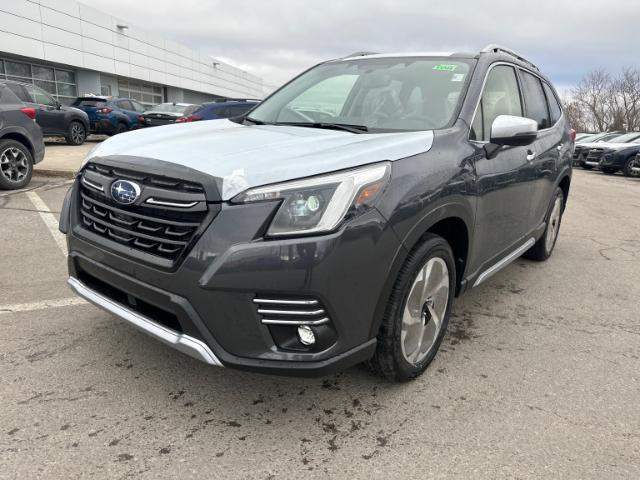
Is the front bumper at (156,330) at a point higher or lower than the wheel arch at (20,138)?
lower

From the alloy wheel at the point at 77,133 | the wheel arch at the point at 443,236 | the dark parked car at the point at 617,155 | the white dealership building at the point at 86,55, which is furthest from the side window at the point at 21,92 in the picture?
the dark parked car at the point at 617,155

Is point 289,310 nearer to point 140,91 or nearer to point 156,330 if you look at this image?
point 156,330

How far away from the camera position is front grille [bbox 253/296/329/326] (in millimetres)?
2066

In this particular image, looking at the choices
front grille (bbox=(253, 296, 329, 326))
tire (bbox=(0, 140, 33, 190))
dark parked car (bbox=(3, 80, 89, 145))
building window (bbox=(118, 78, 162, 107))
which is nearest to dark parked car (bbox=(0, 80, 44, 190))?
tire (bbox=(0, 140, 33, 190))

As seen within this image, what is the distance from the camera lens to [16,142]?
7.59 metres

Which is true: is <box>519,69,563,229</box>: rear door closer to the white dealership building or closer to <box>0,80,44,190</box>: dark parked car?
<box>0,80,44,190</box>: dark parked car

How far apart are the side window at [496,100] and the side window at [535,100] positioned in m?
0.23

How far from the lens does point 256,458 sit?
7.13ft

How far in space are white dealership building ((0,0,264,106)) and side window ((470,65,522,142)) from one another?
91.0ft

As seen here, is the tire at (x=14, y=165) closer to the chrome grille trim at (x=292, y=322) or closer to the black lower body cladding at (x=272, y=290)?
the black lower body cladding at (x=272, y=290)

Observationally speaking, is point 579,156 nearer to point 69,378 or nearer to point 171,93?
point 69,378

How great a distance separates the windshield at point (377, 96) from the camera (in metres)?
3.09

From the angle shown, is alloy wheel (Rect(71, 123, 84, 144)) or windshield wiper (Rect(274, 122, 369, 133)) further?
alloy wheel (Rect(71, 123, 84, 144))

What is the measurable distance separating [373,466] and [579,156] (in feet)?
68.2
